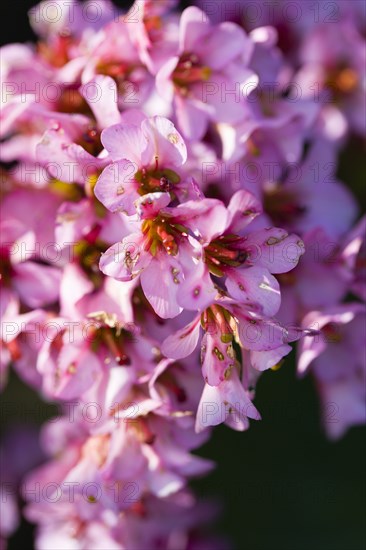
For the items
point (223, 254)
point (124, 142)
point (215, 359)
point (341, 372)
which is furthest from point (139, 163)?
point (341, 372)

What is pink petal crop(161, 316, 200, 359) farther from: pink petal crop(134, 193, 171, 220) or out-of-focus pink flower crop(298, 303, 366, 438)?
out-of-focus pink flower crop(298, 303, 366, 438)

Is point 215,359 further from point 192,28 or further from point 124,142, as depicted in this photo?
point 192,28

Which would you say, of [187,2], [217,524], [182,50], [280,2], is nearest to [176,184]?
[182,50]

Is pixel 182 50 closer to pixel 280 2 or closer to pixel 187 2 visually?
pixel 280 2

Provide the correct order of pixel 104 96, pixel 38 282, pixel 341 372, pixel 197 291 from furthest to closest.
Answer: pixel 341 372
pixel 38 282
pixel 104 96
pixel 197 291

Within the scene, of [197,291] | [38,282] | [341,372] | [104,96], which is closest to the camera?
[197,291]

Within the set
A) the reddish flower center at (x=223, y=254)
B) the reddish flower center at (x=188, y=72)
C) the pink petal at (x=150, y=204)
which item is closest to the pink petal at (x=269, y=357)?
the reddish flower center at (x=223, y=254)

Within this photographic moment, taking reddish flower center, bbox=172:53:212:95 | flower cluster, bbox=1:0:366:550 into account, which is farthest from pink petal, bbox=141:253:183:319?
reddish flower center, bbox=172:53:212:95

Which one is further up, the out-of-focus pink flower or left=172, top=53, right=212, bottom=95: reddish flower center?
left=172, top=53, right=212, bottom=95: reddish flower center

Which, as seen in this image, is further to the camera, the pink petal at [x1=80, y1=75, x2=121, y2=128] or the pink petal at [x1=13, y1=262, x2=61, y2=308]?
the pink petal at [x1=13, y1=262, x2=61, y2=308]
